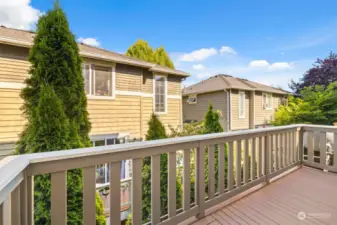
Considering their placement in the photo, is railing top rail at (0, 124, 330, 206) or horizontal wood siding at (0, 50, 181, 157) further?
horizontal wood siding at (0, 50, 181, 157)

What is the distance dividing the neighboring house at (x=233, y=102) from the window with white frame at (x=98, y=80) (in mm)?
6901

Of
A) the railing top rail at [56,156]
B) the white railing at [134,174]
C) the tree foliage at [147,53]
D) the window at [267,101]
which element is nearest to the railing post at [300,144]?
the white railing at [134,174]

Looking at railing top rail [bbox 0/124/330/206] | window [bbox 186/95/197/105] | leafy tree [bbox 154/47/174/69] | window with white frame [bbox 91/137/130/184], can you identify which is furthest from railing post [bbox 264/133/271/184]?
leafy tree [bbox 154/47/174/69]

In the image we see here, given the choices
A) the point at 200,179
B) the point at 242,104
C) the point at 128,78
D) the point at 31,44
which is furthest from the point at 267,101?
the point at 200,179

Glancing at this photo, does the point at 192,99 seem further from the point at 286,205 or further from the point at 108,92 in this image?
the point at 286,205

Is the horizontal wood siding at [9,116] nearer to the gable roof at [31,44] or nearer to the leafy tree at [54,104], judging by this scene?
the gable roof at [31,44]

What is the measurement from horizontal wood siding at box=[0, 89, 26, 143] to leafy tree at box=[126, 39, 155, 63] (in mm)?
13685

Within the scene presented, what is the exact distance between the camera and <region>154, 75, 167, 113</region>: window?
349 inches

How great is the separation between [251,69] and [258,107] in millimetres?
8270

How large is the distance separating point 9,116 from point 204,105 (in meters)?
11.5

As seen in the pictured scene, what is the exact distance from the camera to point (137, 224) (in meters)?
1.70

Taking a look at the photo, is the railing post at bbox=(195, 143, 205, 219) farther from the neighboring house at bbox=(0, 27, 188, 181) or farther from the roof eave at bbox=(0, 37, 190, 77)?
the roof eave at bbox=(0, 37, 190, 77)

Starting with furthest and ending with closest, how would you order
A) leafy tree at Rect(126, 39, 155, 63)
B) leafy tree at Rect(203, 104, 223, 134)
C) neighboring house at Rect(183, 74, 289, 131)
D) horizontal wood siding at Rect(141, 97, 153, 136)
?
leafy tree at Rect(126, 39, 155, 63), neighboring house at Rect(183, 74, 289, 131), horizontal wood siding at Rect(141, 97, 153, 136), leafy tree at Rect(203, 104, 223, 134)

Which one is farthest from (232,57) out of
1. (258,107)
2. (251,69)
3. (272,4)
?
(272,4)
